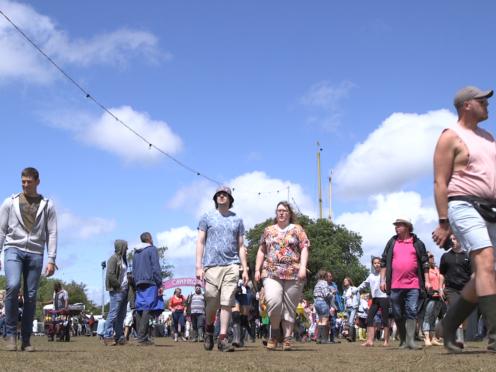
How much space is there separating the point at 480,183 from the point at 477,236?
498mm

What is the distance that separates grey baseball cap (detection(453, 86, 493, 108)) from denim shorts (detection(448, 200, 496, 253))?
3.26ft

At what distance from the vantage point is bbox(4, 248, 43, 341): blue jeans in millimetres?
7410

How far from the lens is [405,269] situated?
9.35 meters

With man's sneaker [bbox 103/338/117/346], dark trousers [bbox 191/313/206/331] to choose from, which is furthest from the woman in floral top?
dark trousers [bbox 191/313/206/331]

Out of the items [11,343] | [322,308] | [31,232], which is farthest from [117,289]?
[322,308]

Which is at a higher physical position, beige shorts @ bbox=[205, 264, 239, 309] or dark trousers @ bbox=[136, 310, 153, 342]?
beige shorts @ bbox=[205, 264, 239, 309]

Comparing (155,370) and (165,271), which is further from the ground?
(165,271)

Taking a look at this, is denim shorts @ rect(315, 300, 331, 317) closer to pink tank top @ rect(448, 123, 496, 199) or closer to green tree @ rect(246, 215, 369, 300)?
pink tank top @ rect(448, 123, 496, 199)

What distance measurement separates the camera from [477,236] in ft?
16.6

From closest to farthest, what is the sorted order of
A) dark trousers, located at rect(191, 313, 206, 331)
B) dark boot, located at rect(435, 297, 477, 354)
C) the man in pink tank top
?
the man in pink tank top, dark boot, located at rect(435, 297, 477, 354), dark trousers, located at rect(191, 313, 206, 331)

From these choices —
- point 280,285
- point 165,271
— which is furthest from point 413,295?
point 165,271

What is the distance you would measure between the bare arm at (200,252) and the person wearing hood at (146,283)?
3.35 metres

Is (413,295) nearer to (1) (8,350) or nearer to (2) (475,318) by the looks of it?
(1) (8,350)

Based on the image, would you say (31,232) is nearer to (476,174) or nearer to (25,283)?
(25,283)
